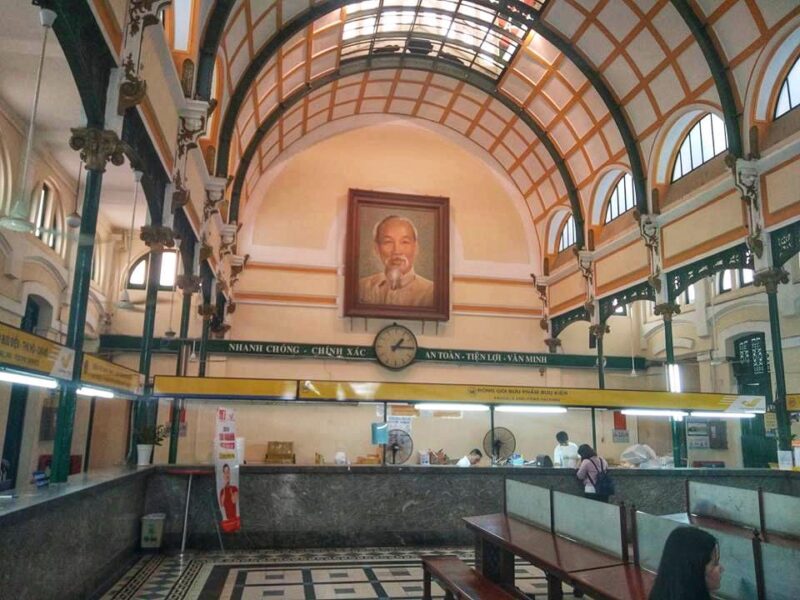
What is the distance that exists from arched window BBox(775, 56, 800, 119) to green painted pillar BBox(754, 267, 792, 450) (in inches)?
113

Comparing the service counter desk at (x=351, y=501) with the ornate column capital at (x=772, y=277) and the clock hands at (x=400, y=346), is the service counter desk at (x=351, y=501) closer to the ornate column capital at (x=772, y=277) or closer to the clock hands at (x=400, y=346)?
the ornate column capital at (x=772, y=277)

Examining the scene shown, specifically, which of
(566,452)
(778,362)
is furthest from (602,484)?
(778,362)

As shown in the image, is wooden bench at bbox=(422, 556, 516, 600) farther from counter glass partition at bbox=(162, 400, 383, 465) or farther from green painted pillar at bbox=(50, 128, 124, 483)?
counter glass partition at bbox=(162, 400, 383, 465)

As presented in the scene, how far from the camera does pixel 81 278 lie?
19.5ft

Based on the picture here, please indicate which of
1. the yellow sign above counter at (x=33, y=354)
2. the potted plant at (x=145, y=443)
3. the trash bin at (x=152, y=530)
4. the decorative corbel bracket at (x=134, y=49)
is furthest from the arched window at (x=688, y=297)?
the yellow sign above counter at (x=33, y=354)

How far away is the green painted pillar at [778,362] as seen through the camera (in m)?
10.3

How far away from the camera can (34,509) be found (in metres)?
4.23

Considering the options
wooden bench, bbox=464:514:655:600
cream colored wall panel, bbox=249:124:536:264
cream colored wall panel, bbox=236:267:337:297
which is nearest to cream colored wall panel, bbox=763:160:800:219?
wooden bench, bbox=464:514:655:600

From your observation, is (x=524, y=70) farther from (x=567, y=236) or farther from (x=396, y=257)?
(x=396, y=257)

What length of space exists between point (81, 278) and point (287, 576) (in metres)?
3.93

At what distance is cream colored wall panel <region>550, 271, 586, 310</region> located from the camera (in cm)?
Answer: 1750

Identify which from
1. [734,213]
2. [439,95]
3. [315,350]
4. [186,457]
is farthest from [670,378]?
[186,457]

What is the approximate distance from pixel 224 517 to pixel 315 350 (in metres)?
A: 9.84

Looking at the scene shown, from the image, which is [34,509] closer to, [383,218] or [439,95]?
[383,218]
